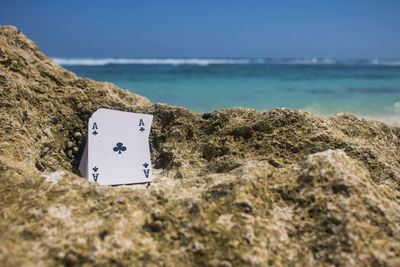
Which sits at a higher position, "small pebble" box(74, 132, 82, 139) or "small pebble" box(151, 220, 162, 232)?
"small pebble" box(74, 132, 82, 139)

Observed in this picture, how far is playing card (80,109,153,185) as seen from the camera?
3.21 metres

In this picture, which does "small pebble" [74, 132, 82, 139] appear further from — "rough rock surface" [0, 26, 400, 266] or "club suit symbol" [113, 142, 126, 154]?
"rough rock surface" [0, 26, 400, 266]

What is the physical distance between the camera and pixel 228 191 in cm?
188

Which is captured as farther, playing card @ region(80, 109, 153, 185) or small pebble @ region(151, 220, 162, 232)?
playing card @ region(80, 109, 153, 185)

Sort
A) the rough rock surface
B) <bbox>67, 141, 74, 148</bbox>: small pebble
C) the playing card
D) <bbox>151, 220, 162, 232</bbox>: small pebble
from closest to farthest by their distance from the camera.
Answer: the rough rock surface, <bbox>151, 220, 162, 232</bbox>: small pebble, the playing card, <bbox>67, 141, 74, 148</bbox>: small pebble

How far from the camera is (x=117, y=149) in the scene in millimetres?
3395

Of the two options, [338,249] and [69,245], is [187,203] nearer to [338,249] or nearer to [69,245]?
[69,245]

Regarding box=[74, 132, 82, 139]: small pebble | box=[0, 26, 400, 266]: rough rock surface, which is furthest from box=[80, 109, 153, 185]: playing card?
box=[0, 26, 400, 266]: rough rock surface

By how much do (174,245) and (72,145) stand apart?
7.05 ft

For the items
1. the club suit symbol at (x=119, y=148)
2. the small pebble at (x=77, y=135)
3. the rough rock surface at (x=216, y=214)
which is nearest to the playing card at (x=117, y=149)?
the club suit symbol at (x=119, y=148)

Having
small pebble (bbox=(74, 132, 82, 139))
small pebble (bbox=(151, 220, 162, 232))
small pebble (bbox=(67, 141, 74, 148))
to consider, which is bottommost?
small pebble (bbox=(151, 220, 162, 232))

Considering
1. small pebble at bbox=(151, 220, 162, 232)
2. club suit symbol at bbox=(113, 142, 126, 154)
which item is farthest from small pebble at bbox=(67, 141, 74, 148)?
small pebble at bbox=(151, 220, 162, 232)

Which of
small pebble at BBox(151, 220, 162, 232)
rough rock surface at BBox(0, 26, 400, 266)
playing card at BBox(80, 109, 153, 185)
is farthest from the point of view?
playing card at BBox(80, 109, 153, 185)

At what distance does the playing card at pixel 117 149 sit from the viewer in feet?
10.5
